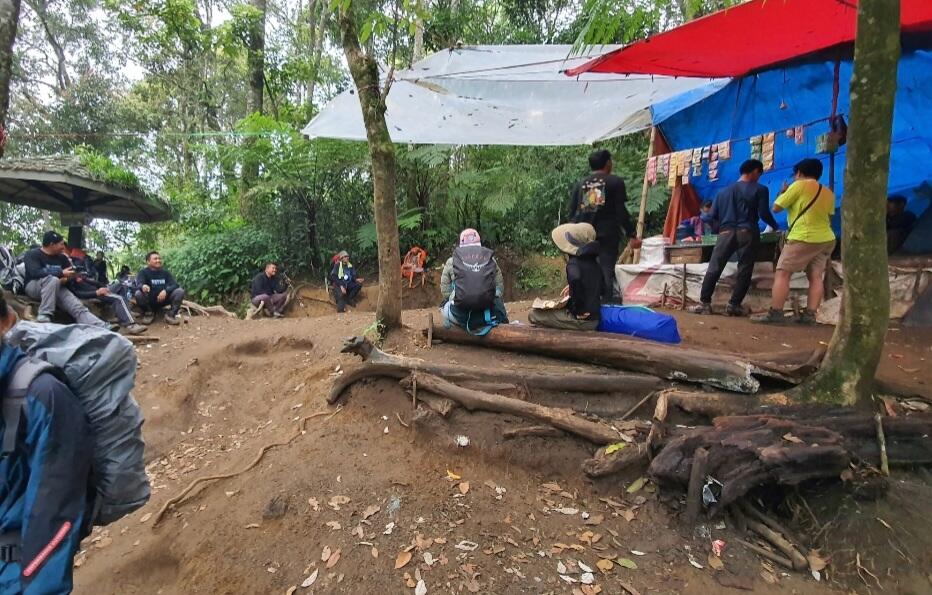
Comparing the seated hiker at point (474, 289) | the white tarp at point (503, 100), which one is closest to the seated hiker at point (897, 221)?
the white tarp at point (503, 100)

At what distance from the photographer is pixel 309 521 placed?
9.82 feet

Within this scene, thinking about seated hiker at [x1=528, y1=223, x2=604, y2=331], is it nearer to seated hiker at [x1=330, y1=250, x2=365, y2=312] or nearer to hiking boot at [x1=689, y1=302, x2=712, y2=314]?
hiking boot at [x1=689, y1=302, x2=712, y2=314]

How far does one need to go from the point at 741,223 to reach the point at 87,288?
9133 millimetres

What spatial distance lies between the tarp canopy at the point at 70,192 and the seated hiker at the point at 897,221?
1184cm

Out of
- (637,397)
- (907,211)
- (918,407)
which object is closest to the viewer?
(918,407)

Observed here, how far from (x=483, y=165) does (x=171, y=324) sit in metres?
7.82

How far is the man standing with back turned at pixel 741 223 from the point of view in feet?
18.4

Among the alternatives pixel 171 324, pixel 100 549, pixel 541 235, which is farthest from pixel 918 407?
pixel 171 324

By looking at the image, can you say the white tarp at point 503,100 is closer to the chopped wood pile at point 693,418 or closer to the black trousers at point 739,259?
the black trousers at point 739,259

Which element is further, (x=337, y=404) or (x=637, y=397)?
(x=337, y=404)

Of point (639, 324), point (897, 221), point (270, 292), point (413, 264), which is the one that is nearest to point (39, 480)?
point (639, 324)

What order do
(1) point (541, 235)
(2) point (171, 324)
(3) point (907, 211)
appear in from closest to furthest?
(3) point (907, 211)
(2) point (171, 324)
(1) point (541, 235)

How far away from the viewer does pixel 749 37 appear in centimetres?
502

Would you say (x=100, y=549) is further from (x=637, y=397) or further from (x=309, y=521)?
(x=637, y=397)
